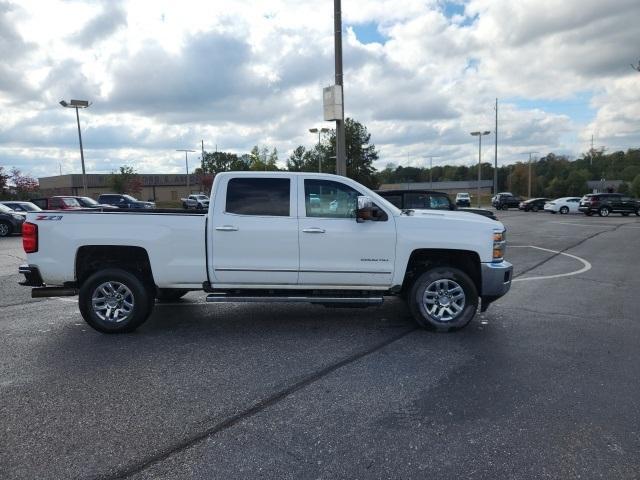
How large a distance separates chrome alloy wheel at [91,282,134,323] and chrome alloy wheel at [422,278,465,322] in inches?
142

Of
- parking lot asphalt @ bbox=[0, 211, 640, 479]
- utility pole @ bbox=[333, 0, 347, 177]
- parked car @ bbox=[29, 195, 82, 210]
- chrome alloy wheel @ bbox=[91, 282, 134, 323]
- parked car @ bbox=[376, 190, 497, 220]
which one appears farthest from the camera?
parked car @ bbox=[29, 195, 82, 210]

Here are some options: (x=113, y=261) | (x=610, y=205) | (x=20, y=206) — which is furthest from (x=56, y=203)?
(x=610, y=205)

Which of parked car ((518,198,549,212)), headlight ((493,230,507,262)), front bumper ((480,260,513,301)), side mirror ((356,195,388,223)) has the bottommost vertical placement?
parked car ((518,198,549,212))

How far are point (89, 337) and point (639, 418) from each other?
18.6ft

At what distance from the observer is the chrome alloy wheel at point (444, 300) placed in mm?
6125

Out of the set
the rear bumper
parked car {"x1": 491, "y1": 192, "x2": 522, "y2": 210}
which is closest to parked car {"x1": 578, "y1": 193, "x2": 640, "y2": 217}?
parked car {"x1": 491, "y1": 192, "x2": 522, "y2": 210}

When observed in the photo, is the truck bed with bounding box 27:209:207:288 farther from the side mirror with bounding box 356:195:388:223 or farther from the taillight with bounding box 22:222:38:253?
the side mirror with bounding box 356:195:388:223

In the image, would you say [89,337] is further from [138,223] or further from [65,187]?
[65,187]

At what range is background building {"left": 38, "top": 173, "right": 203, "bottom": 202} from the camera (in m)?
77.9

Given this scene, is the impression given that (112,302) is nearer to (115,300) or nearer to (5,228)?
(115,300)

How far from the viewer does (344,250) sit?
19.9ft

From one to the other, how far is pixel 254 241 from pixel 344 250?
42.8 inches

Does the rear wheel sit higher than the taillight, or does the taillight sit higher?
the taillight

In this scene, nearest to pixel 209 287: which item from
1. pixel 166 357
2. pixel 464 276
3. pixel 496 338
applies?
pixel 166 357
